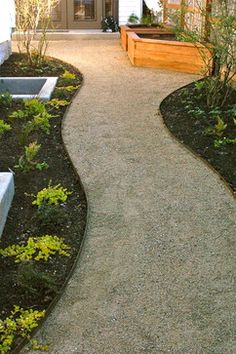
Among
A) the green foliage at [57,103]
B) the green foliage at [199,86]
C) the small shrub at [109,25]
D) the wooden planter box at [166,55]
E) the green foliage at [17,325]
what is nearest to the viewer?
the green foliage at [17,325]

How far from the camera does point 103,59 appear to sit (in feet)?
34.9

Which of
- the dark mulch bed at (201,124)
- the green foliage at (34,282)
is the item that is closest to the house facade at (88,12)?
the dark mulch bed at (201,124)

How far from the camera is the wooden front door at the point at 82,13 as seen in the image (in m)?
14.3

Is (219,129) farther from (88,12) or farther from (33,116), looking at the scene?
(88,12)

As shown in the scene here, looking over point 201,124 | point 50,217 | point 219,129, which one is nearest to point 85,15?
point 201,124

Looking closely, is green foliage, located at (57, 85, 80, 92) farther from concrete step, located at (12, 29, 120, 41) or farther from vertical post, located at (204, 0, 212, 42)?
concrete step, located at (12, 29, 120, 41)

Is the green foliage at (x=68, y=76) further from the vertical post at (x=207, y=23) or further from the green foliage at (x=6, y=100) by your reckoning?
the vertical post at (x=207, y=23)

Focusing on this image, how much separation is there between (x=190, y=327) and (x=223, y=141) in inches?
124

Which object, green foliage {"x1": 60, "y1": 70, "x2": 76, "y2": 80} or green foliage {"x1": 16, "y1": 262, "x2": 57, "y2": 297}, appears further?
green foliage {"x1": 60, "y1": 70, "x2": 76, "y2": 80}

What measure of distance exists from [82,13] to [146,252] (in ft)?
39.3

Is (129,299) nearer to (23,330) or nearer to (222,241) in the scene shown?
(23,330)

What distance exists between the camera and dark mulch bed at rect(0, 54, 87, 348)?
3137 mm

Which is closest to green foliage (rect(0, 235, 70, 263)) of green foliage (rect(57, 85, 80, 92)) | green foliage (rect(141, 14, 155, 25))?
green foliage (rect(57, 85, 80, 92))

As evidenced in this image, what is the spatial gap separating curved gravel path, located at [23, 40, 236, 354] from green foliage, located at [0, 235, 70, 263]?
19 centimetres
